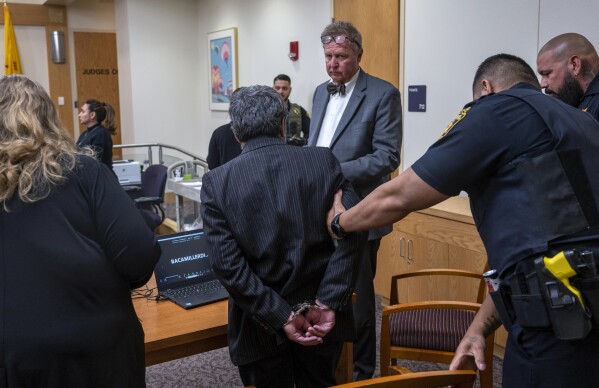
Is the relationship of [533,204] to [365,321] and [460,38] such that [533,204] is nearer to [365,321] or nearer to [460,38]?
[365,321]

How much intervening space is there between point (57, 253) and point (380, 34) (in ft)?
13.7

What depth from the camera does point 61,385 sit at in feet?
5.13

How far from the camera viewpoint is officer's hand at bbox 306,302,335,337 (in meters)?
1.93

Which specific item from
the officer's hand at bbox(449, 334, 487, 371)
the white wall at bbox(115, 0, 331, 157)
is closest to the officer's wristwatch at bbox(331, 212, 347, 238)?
the officer's hand at bbox(449, 334, 487, 371)

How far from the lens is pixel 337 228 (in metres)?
1.85

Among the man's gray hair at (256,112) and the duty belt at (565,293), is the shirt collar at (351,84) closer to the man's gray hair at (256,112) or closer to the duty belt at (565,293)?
the man's gray hair at (256,112)

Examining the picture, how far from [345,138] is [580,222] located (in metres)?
1.54

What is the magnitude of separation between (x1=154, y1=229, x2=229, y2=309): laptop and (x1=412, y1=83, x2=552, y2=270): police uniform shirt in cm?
111

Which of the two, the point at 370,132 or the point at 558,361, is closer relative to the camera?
the point at 558,361

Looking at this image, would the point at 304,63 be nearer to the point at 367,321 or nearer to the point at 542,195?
the point at 367,321

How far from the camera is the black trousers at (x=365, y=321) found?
290cm

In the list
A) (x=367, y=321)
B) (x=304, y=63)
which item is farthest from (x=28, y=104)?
(x=304, y=63)

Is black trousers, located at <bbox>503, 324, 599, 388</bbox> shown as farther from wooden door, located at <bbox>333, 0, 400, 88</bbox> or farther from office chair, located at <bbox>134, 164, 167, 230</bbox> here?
office chair, located at <bbox>134, 164, 167, 230</bbox>

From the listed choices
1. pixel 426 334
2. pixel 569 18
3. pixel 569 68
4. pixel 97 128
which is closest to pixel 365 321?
pixel 426 334
